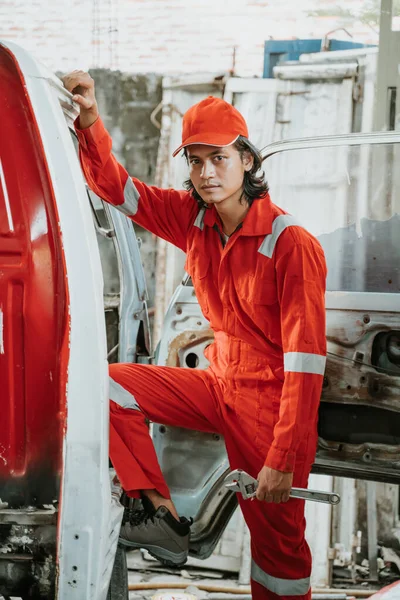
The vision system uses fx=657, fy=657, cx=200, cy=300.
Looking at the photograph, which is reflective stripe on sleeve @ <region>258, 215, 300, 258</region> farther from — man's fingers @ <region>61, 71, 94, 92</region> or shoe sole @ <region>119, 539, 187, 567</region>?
shoe sole @ <region>119, 539, 187, 567</region>

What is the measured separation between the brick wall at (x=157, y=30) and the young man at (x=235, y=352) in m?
2.97

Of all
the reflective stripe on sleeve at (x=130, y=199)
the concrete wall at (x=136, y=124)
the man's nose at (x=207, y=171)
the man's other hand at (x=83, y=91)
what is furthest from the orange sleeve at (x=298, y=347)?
the concrete wall at (x=136, y=124)

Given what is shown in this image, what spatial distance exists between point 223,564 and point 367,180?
8.42 ft

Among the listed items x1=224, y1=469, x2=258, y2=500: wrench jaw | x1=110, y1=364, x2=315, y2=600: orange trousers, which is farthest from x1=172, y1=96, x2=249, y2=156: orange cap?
x1=224, y1=469, x2=258, y2=500: wrench jaw

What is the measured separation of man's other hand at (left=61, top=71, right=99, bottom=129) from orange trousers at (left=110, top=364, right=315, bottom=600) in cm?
97

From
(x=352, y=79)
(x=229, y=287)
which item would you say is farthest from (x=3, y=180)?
(x=352, y=79)

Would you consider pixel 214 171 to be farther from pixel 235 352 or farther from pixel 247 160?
pixel 235 352

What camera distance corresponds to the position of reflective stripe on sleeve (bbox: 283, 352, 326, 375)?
2.31m

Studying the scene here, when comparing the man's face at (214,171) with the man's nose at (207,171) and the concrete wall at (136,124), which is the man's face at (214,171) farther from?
the concrete wall at (136,124)

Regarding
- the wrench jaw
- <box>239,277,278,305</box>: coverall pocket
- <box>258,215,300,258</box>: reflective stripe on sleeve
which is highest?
<box>258,215,300,258</box>: reflective stripe on sleeve

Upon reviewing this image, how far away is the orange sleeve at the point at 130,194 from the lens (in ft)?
8.09

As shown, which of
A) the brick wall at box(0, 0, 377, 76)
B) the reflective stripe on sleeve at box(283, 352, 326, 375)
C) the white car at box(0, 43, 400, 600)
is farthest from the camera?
the brick wall at box(0, 0, 377, 76)

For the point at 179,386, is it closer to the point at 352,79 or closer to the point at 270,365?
the point at 270,365

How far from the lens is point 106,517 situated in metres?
1.68
